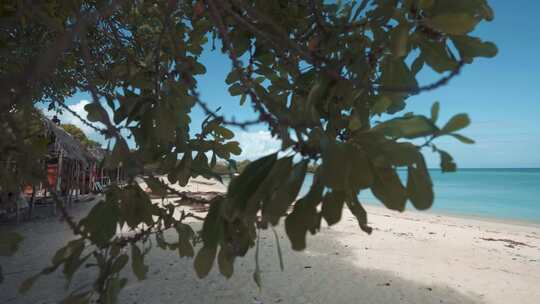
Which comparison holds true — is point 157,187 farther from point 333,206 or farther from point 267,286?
point 267,286

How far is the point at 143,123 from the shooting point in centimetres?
121

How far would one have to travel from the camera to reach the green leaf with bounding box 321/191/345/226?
622 mm

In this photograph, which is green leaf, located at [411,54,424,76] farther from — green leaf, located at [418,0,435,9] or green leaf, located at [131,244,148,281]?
green leaf, located at [131,244,148,281]

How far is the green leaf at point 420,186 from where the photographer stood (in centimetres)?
59

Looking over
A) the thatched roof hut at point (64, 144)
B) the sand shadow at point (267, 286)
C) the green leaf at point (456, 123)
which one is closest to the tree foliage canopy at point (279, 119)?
the green leaf at point (456, 123)

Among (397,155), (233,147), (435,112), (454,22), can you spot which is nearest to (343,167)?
(397,155)

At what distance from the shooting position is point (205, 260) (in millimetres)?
783

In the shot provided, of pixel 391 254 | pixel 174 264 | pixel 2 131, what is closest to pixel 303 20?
pixel 2 131

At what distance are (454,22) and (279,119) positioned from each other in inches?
14.3

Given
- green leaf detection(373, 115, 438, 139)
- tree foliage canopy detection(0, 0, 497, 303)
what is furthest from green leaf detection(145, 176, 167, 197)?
green leaf detection(373, 115, 438, 139)

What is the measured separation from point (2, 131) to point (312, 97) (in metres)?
1.00

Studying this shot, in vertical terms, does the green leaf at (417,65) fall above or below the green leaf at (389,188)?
above

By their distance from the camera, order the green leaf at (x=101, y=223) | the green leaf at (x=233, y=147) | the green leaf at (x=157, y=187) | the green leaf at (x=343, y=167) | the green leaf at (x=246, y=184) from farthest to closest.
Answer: the green leaf at (x=233, y=147)
the green leaf at (x=157, y=187)
the green leaf at (x=101, y=223)
the green leaf at (x=246, y=184)
the green leaf at (x=343, y=167)

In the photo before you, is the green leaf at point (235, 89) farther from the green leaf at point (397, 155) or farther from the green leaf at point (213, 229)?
the green leaf at point (397, 155)
